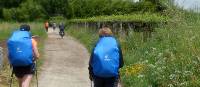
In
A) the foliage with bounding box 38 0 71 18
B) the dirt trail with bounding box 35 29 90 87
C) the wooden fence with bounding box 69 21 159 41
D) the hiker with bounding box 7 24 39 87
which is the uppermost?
the hiker with bounding box 7 24 39 87

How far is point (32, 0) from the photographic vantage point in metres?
103

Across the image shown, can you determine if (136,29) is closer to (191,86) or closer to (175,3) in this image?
(175,3)

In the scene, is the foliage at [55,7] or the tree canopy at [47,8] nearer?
the tree canopy at [47,8]

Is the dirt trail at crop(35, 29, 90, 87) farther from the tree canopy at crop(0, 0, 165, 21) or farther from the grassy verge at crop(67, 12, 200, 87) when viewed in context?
the tree canopy at crop(0, 0, 165, 21)

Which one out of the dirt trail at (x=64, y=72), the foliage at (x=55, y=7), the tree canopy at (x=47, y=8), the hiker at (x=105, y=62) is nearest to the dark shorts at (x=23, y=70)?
the hiker at (x=105, y=62)

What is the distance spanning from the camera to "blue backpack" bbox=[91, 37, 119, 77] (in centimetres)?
1031

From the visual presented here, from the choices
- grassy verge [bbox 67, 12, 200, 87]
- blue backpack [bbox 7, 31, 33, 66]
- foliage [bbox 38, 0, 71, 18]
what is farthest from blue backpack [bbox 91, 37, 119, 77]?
foliage [bbox 38, 0, 71, 18]

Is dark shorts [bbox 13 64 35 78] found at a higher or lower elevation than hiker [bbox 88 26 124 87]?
lower

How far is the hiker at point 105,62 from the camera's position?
10320mm

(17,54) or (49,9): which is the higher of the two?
(17,54)

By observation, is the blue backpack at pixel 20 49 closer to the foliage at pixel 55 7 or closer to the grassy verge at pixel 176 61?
the grassy verge at pixel 176 61

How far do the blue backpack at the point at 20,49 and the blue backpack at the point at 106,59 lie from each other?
191 cm

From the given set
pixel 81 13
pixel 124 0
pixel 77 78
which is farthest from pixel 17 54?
pixel 81 13

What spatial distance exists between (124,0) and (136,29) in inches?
1118
